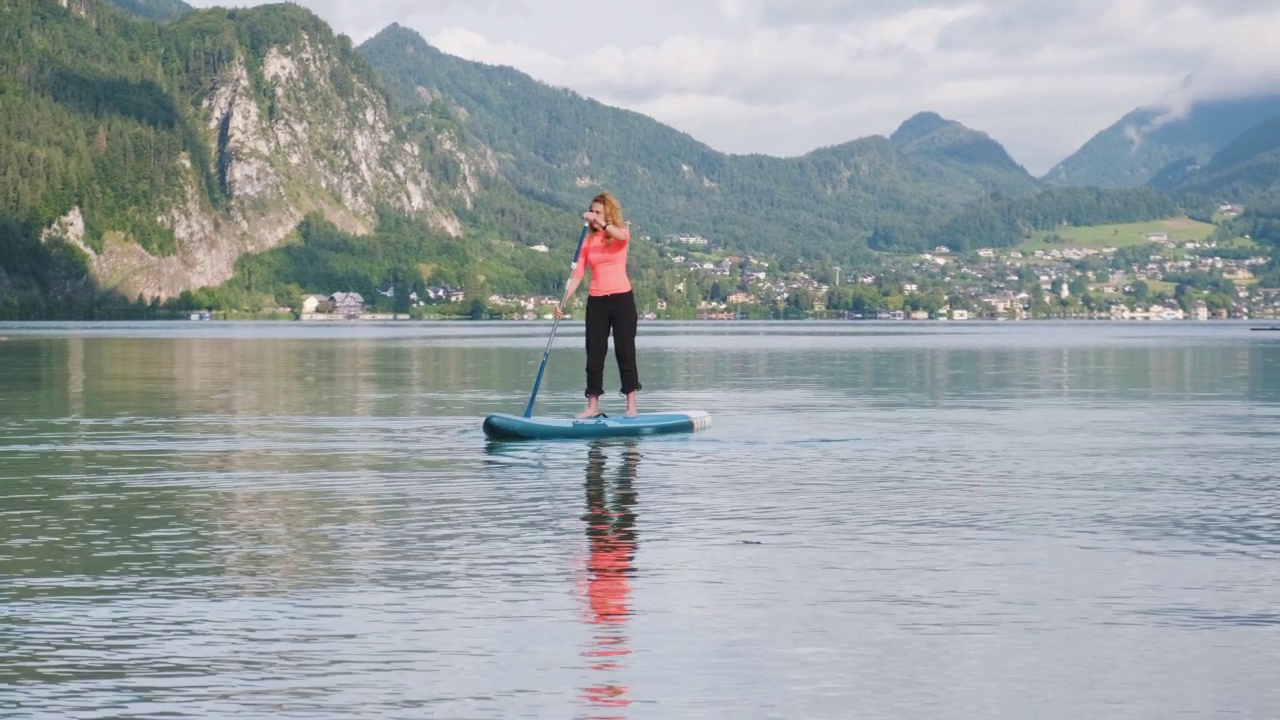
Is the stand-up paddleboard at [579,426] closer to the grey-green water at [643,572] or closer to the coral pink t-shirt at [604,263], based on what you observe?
the coral pink t-shirt at [604,263]

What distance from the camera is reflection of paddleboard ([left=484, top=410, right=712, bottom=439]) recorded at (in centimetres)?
3030

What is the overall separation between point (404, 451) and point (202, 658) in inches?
687

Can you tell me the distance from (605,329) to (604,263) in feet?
3.75

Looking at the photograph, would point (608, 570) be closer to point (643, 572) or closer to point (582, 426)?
point (643, 572)

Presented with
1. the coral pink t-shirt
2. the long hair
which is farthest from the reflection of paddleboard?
the long hair

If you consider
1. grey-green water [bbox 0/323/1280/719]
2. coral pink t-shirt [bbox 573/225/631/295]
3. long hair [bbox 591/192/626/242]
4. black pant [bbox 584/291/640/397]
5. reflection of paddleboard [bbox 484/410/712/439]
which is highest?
long hair [bbox 591/192/626/242]

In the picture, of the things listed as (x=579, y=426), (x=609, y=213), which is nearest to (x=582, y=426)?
(x=579, y=426)

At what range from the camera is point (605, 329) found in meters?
30.8

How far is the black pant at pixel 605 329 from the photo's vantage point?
30.6 m

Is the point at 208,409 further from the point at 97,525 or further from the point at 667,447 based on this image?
the point at 97,525

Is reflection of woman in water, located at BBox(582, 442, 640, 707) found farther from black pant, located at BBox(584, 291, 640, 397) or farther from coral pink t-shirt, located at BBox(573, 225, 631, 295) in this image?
coral pink t-shirt, located at BBox(573, 225, 631, 295)

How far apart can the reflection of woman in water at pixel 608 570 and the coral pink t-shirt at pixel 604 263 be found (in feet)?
16.8

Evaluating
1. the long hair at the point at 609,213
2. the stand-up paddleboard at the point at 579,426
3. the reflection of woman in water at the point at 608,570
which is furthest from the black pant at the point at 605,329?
the reflection of woman in water at the point at 608,570

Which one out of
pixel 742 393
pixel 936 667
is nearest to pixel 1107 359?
pixel 742 393
